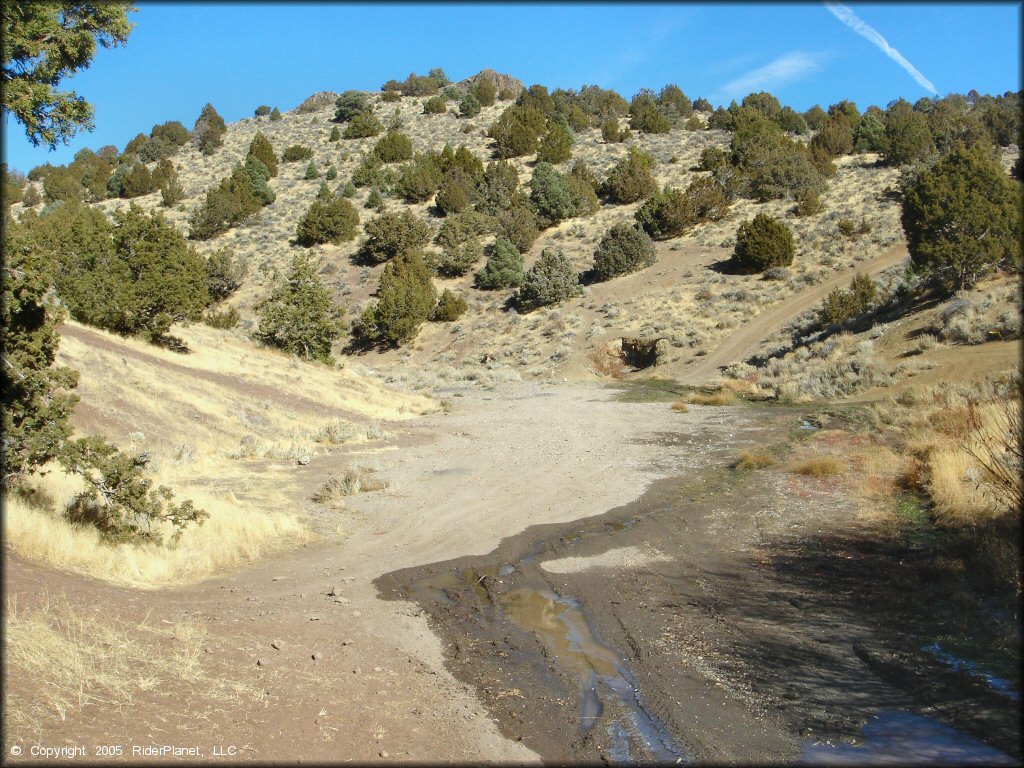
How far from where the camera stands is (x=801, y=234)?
45969 mm

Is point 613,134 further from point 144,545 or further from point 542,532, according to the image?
point 144,545

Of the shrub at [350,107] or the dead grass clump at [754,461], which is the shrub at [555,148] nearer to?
the shrub at [350,107]

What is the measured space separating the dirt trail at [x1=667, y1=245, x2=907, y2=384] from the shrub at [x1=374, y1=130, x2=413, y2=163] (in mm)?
43101

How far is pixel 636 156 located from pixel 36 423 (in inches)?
2261

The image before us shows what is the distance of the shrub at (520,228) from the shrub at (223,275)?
19.3 metres

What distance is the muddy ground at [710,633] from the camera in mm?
5379

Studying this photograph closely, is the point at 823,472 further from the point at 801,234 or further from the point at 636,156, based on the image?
the point at 636,156

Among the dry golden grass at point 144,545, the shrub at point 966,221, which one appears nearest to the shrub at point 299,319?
the dry golden grass at point 144,545

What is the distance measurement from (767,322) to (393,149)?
45.1 m

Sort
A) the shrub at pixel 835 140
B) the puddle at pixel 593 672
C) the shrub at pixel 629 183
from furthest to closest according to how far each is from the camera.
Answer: the shrub at pixel 835 140 < the shrub at pixel 629 183 < the puddle at pixel 593 672

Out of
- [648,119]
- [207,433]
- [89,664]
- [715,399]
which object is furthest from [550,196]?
[89,664]

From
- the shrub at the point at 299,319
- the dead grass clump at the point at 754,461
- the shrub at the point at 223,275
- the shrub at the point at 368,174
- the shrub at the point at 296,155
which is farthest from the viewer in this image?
the shrub at the point at 296,155

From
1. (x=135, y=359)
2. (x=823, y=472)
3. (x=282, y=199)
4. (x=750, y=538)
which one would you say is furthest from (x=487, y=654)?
(x=282, y=199)

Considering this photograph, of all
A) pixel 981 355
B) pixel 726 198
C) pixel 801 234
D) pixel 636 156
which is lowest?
pixel 981 355
